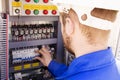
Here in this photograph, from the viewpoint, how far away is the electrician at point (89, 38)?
0.93m

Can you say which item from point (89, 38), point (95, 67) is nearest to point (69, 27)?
point (89, 38)

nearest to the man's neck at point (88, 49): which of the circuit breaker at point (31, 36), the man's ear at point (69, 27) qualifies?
the man's ear at point (69, 27)

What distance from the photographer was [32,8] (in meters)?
1.26

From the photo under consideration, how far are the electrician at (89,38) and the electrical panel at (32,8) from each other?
0.27 meters

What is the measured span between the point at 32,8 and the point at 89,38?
0.50m

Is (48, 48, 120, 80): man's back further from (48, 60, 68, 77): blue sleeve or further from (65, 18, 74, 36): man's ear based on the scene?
(48, 60, 68, 77): blue sleeve

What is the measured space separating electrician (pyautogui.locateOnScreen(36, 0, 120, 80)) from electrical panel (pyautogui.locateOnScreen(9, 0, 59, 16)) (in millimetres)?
266

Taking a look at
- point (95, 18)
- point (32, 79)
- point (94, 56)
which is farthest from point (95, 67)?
point (32, 79)

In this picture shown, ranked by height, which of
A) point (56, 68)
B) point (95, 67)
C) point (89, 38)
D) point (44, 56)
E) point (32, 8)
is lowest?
point (56, 68)

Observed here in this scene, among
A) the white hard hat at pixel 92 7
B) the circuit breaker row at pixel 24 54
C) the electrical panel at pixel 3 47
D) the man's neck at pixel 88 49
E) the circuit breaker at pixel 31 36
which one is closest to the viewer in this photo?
the white hard hat at pixel 92 7

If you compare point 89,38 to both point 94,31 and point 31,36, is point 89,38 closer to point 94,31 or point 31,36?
point 94,31

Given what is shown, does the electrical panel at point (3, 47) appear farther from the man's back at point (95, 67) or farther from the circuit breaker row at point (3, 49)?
the man's back at point (95, 67)

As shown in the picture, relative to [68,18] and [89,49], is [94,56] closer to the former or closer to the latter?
[89,49]

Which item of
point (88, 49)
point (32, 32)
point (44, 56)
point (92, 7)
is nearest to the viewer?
point (92, 7)
